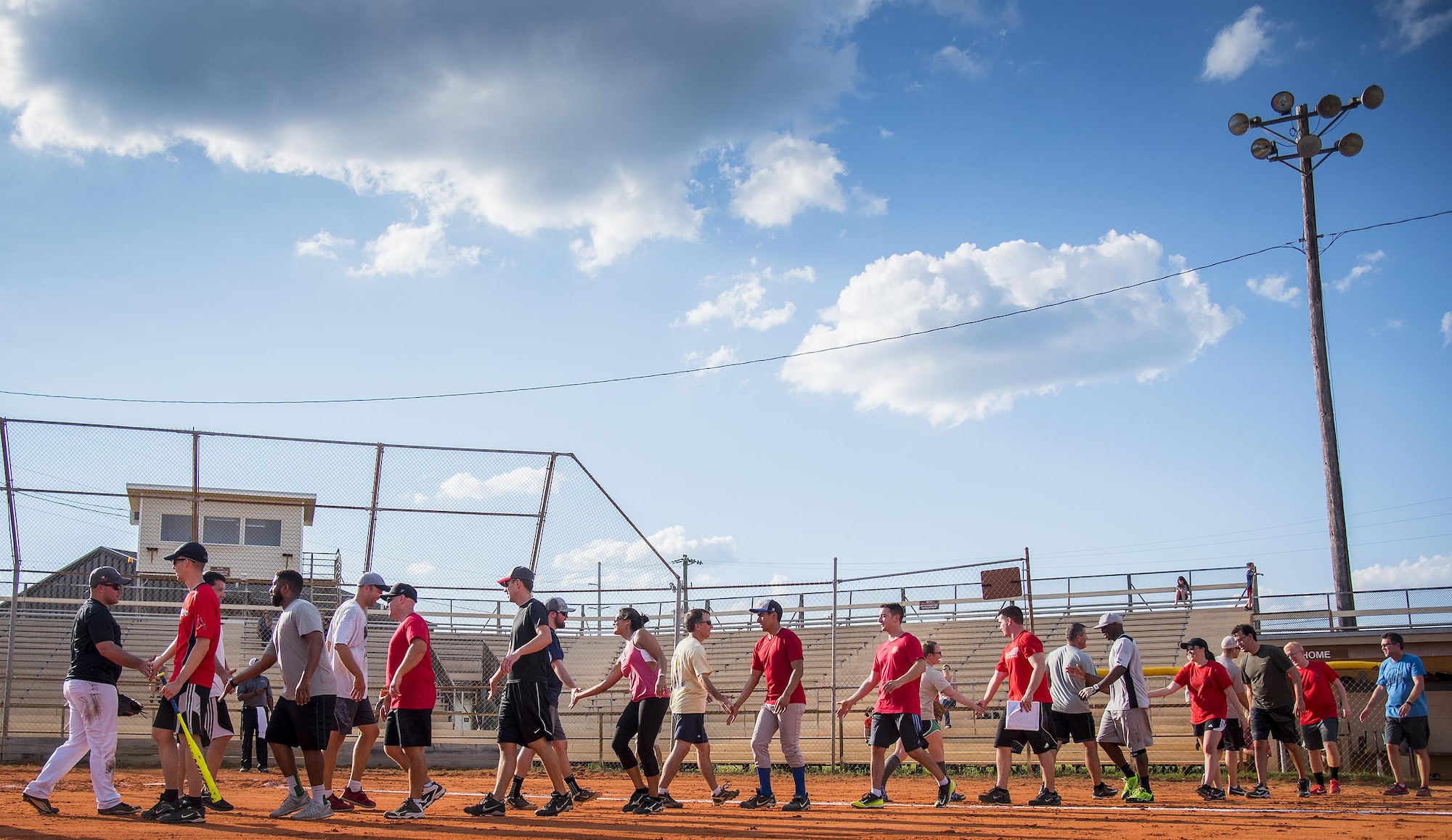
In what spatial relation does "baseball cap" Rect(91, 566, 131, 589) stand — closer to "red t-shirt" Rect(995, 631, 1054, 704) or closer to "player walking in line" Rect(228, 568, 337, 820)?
"player walking in line" Rect(228, 568, 337, 820)

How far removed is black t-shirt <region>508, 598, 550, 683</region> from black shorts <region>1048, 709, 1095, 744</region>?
15.6ft

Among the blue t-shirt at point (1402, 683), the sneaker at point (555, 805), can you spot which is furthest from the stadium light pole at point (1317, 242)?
the sneaker at point (555, 805)

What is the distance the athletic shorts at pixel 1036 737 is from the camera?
976 centimetres

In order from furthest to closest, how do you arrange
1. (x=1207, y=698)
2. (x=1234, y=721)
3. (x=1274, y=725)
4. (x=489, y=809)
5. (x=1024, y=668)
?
1. (x=1234, y=721)
2. (x=1274, y=725)
3. (x=1207, y=698)
4. (x=1024, y=668)
5. (x=489, y=809)

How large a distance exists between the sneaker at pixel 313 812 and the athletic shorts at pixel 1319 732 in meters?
9.37

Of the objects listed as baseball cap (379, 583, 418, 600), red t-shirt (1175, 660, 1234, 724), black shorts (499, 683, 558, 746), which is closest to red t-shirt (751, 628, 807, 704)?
black shorts (499, 683, 558, 746)

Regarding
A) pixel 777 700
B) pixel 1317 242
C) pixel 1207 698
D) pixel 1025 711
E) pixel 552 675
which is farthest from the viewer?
pixel 1317 242

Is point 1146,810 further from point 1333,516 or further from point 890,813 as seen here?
point 1333,516

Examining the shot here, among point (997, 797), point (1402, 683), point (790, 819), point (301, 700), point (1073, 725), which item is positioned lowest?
point (997, 797)

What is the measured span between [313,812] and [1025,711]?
603 centimetres

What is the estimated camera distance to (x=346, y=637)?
8.11 metres

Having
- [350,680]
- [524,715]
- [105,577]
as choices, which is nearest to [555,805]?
[524,715]

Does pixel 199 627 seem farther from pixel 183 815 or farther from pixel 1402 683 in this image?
pixel 1402 683

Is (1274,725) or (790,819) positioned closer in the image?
(790,819)
